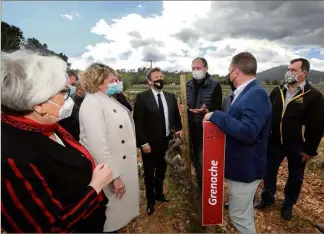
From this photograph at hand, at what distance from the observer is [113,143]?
260 cm

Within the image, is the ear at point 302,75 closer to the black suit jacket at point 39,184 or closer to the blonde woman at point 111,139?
the blonde woman at point 111,139

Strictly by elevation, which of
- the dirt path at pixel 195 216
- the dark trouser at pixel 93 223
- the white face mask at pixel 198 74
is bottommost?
the dirt path at pixel 195 216

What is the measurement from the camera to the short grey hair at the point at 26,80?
146 centimetres

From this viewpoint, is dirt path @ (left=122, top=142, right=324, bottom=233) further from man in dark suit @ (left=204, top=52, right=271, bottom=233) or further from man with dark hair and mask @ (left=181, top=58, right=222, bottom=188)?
man in dark suit @ (left=204, top=52, right=271, bottom=233)

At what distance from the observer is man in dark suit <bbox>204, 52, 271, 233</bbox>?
92.7 inches

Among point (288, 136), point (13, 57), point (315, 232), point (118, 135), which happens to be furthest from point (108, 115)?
point (315, 232)

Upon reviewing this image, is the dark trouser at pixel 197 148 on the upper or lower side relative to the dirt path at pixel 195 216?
upper

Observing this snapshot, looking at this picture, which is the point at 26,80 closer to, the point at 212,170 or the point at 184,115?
the point at 212,170

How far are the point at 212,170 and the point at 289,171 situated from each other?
1954 millimetres

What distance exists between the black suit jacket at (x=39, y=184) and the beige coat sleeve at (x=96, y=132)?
0.63 m

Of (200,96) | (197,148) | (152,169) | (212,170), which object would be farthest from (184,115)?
(212,170)

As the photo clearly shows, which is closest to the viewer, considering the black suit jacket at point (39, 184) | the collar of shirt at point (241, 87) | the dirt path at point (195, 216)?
the black suit jacket at point (39, 184)

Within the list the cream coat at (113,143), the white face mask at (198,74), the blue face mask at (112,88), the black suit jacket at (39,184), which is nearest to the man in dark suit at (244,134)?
the cream coat at (113,143)

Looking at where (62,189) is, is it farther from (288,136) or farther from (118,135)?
(288,136)
